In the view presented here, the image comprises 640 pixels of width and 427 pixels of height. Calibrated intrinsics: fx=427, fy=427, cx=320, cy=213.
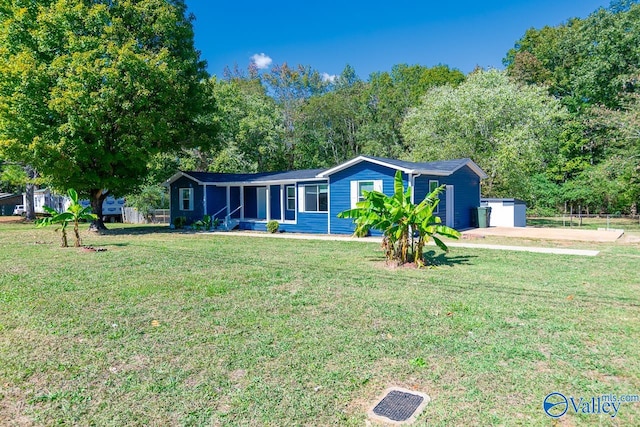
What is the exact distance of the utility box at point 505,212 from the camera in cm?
1994

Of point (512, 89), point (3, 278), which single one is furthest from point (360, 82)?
point (3, 278)

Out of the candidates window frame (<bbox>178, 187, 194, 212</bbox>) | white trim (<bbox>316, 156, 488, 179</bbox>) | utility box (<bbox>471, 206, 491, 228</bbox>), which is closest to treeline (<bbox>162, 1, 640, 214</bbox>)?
utility box (<bbox>471, 206, 491, 228</bbox>)

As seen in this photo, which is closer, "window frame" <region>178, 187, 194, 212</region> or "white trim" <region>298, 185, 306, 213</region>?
"white trim" <region>298, 185, 306, 213</region>

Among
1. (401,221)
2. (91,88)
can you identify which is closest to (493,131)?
(401,221)

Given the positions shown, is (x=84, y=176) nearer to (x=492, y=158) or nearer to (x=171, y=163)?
(x=171, y=163)

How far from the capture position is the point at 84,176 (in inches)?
704

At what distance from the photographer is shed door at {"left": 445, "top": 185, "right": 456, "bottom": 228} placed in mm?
17906

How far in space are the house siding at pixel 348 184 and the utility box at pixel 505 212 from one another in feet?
23.6

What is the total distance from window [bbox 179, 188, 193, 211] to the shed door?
1323 centimetres

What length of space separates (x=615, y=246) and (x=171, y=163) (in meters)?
23.7

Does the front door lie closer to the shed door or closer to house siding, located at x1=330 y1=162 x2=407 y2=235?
house siding, located at x1=330 y1=162 x2=407 y2=235

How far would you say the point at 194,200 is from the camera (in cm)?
2270


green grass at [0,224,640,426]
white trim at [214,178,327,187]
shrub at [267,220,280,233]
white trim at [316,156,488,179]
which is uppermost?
white trim at [316,156,488,179]

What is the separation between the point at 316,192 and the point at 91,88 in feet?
32.2
